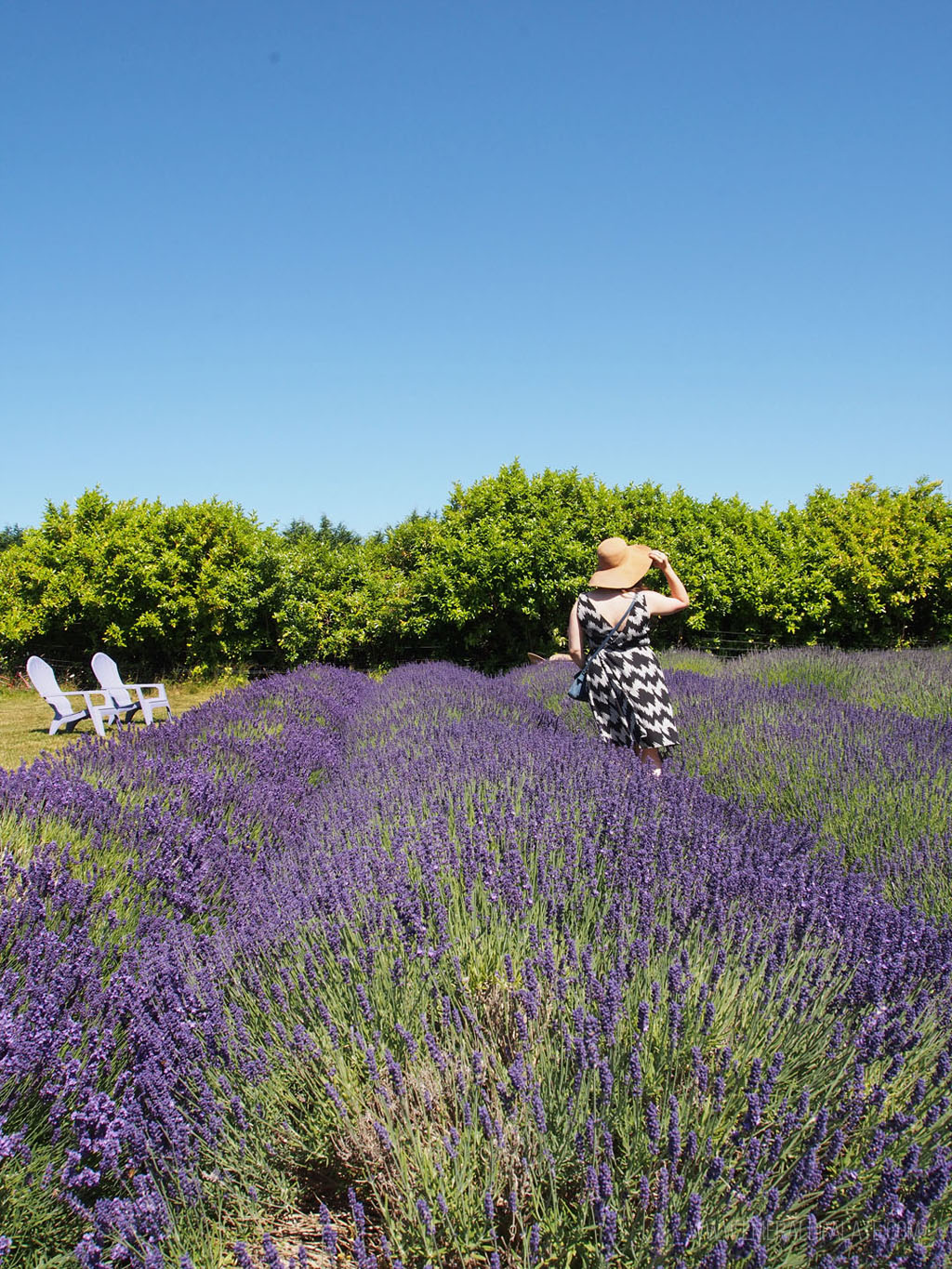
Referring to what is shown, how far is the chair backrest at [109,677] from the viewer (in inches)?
324

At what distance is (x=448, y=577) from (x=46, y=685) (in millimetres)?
4940

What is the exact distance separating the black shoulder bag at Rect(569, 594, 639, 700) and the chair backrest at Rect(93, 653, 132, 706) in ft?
18.7

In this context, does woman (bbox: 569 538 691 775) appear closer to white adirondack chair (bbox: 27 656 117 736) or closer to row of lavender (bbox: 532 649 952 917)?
row of lavender (bbox: 532 649 952 917)

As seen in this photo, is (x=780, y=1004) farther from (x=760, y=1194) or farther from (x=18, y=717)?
(x=18, y=717)

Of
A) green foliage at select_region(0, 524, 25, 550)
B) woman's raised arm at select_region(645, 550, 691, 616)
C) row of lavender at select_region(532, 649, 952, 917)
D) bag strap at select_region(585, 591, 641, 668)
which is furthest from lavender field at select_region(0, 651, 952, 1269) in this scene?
green foliage at select_region(0, 524, 25, 550)

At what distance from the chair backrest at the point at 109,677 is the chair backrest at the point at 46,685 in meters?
0.56

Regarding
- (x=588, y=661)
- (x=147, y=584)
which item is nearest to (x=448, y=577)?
(x=147, y=584)

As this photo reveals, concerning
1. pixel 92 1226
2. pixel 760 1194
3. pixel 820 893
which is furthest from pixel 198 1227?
pixel 820 893

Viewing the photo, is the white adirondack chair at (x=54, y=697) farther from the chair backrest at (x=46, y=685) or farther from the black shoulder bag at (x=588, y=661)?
the black shoulder bag at (x=588, y=661)

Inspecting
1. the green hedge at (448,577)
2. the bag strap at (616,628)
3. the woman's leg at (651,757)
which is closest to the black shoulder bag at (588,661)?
the bag strap at (616,628)

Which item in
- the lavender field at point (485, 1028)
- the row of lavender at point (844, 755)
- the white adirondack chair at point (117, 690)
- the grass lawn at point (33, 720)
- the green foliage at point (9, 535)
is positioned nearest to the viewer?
the lavender field at point (485, 1028)

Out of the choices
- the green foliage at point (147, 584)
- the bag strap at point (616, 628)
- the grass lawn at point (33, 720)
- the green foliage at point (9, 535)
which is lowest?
the grass lawn at point (33, 720)

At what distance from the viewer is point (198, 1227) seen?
1.42 metres

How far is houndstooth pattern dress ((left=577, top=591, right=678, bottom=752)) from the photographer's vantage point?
4.12 metres
